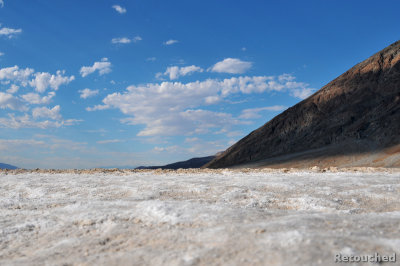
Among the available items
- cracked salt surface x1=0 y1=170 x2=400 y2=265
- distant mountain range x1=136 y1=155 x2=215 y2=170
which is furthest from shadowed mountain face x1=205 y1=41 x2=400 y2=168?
distant mountain range x1=136 y1=155 x2=215 y2=170

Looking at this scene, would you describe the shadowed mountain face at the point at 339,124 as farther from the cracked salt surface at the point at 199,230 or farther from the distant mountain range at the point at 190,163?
the distant mountain range at the point at 190,163

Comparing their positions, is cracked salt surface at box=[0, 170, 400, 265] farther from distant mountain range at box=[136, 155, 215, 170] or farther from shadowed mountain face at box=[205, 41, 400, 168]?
distant mountain range at box=[136, 155, 215, 170]

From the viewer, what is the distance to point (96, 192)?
461 inches

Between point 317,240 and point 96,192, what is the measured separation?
28.8 feet

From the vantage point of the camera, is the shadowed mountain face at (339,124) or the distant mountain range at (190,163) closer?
the shadowed mountain face at (339,124)

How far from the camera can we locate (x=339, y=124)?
62281 mm

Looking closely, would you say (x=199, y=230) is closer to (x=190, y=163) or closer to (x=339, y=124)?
(x=339, y=124)

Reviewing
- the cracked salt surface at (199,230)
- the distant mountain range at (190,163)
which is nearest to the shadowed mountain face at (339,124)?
the cracked salt surface at (199,230)

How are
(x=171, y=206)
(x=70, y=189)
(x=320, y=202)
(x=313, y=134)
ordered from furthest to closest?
(x=313, y=134) → (x=70, y=189) → (x=320, y=202) → (x=171, y=206)

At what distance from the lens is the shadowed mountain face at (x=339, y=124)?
2154 inches

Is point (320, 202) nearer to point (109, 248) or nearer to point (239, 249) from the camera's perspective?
point (239, 249)

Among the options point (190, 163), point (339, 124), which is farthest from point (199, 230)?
point (190, 163)

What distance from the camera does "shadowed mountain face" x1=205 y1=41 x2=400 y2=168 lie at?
5472 centimetres

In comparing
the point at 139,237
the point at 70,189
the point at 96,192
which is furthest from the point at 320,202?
the point at 70,189
